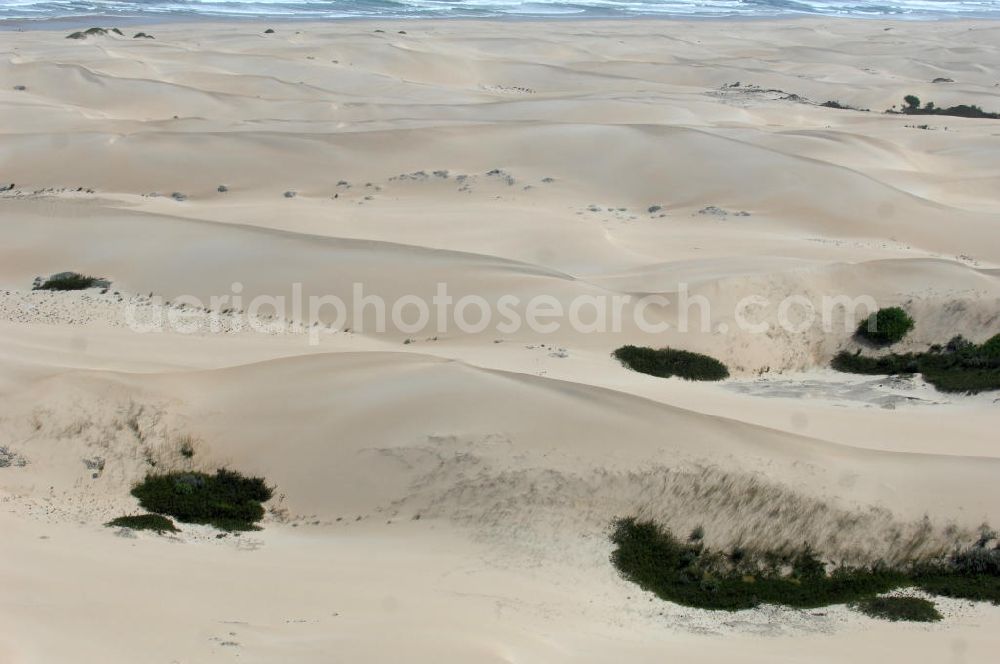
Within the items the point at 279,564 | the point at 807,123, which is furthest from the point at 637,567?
the point at 807,123

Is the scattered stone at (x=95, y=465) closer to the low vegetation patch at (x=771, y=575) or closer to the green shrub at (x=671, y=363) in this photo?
the low vegetation patch at (x=771, y=575)

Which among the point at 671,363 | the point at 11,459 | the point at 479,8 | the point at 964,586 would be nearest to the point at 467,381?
the point at 671,363

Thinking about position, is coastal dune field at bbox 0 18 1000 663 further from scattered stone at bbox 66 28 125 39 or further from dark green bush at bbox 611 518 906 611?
scattered stone at bbox 66 28 125 39

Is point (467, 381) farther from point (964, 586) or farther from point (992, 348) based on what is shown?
point (992, 348)

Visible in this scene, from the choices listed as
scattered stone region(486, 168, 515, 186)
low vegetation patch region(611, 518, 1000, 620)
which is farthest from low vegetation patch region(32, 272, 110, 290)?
low vegetation patch region(611, 518, 1000, 620)

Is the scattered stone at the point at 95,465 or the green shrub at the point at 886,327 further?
the green shrub at the point at 886,327

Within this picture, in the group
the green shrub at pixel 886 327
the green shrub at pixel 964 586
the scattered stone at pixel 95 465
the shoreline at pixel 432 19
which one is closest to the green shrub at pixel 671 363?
the green shrub at pixel 886 327
